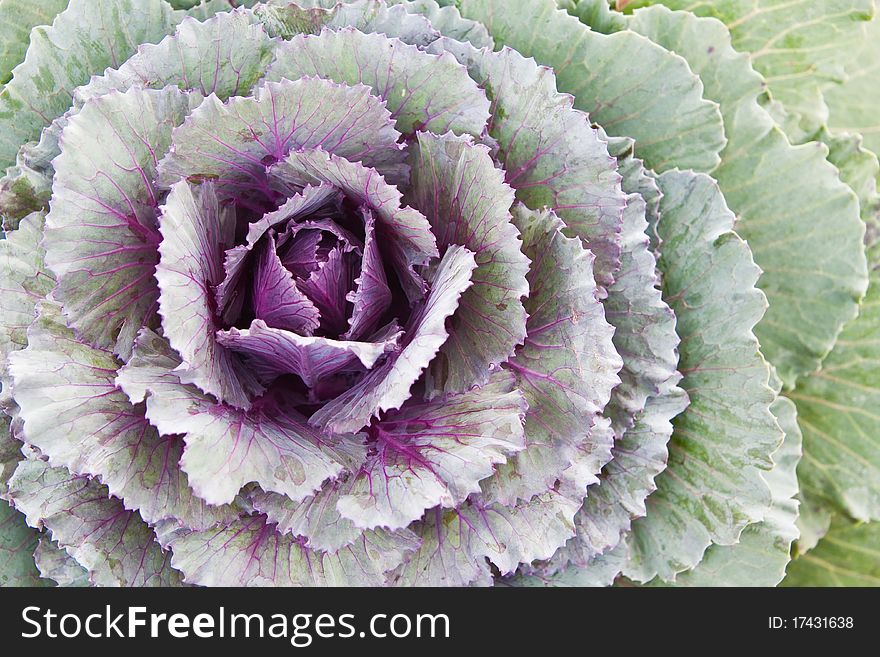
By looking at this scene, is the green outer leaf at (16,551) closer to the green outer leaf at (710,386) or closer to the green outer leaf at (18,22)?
the green outer leaf at (18,22)

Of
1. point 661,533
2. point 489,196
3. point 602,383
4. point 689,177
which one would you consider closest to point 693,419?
point 661,533

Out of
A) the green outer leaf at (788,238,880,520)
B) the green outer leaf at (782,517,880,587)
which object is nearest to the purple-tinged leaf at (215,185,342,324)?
the green outer leaf at (788,238,880,520)

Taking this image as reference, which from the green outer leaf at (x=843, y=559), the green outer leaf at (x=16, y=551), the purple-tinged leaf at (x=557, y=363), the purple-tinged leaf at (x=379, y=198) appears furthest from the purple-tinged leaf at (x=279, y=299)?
the green outer leaf at (x=843, y=559)

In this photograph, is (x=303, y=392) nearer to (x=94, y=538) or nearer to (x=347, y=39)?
(x=94, y=538)

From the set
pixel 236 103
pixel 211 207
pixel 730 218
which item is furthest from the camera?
pixel 730 218

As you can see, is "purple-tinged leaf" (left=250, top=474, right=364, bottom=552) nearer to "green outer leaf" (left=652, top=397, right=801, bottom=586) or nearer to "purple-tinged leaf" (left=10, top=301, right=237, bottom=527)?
"purple-tinged leaf" (left=10, top=301, right=237, bottom=527)
